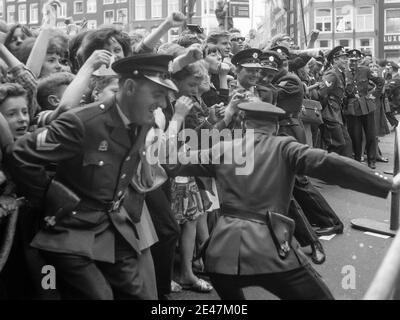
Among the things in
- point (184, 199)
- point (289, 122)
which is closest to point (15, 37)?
point (184, 199)

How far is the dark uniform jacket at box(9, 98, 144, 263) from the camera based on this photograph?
8.37ft

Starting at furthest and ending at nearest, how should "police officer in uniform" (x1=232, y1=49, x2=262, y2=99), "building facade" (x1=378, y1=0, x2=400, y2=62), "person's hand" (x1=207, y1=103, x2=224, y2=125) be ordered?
1. "building facade" (x1=378, y1=0, x2=400, y2=62)
2. "police officer in uniform" (x1=232, y1=49, x2=262, y2=99)
3. "person's hand" (x1=207, y1=103, x2=224, y2=125)

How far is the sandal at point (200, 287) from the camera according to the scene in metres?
4.36

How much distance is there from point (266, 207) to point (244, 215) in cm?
12

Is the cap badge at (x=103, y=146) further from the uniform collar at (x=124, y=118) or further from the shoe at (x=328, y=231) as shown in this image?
the shoe at (x=328, y=231)

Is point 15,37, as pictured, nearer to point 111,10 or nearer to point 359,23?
point 359,23

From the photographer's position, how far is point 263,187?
2.81 m

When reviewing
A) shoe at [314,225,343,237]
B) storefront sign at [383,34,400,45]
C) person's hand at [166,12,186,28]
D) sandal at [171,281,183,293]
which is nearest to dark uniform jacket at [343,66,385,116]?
shoe at [314,225,343,237]

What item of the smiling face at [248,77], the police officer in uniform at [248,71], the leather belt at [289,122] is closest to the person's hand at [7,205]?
the police officer in uniform at [248,71]

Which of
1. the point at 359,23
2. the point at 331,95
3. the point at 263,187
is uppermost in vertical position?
the point at 359,23

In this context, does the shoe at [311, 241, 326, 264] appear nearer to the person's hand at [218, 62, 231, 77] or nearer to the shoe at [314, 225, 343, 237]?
the shoe at [314, 225, 343, 237]

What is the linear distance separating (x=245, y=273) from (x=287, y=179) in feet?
1.73

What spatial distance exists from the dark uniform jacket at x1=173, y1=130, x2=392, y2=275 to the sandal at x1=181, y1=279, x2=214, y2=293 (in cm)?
157

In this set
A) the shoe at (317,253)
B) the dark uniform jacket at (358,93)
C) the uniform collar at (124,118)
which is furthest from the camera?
the dark uniform jacket at (358,93)
